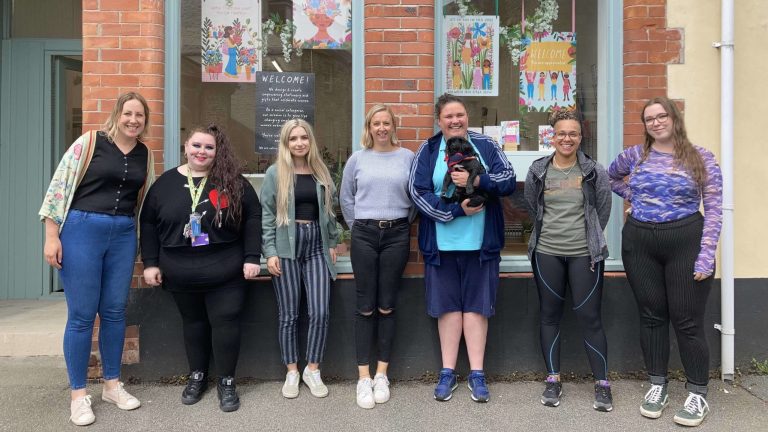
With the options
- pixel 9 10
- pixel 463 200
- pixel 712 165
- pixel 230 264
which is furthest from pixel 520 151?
pixel 9 10

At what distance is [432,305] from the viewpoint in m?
3.96

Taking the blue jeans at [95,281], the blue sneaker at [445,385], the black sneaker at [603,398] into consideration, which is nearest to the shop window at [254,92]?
the blue jeans at [95,281]

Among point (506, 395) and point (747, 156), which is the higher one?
point (747, 156)

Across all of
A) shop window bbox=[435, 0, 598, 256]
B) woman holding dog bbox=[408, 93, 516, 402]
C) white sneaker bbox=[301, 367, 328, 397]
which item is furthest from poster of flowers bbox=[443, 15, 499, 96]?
white sneaker bbox=[301, 367, 328, 397]

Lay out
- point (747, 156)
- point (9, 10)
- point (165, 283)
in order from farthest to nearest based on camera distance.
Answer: point (9, 10) → point (747, 156) → point (165, 283)

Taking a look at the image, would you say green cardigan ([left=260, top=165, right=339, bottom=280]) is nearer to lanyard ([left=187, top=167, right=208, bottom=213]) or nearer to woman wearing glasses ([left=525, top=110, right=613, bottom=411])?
lanyard ([left=187, top=167, right=208, bottom=213])

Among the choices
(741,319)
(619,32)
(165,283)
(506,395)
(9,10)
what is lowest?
(506,395)

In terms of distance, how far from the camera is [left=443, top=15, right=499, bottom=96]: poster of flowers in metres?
4.57

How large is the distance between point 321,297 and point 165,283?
3.30 ft

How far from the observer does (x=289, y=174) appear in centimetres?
384

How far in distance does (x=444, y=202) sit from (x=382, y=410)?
54.5 inches

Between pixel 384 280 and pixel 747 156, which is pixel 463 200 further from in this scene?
pixel 747 156

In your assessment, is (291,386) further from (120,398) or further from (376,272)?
(120,398)

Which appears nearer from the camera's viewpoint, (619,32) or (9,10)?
(619,32)
